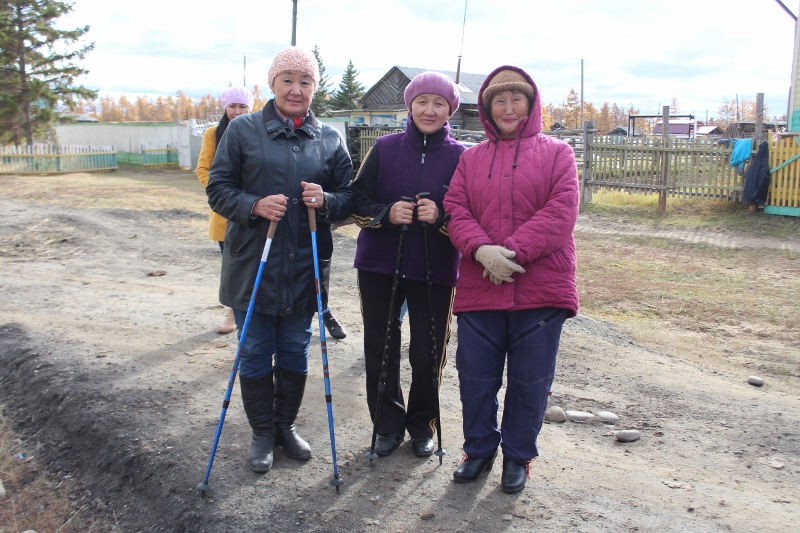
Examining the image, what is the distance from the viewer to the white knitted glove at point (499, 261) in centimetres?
314

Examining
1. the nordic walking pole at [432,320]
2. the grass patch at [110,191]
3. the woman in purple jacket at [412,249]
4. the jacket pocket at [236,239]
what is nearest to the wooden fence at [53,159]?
the grass patch at [110,191]

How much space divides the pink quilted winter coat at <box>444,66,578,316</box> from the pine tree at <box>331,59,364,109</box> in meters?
56.1

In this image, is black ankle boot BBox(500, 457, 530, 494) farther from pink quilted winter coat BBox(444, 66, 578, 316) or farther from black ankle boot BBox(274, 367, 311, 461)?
black ankle boot BBox(274, 367, 311, 461)

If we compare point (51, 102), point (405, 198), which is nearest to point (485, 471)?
point (405, 198)

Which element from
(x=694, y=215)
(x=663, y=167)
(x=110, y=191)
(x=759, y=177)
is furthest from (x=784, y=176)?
(x=110, y=191)

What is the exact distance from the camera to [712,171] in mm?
13945

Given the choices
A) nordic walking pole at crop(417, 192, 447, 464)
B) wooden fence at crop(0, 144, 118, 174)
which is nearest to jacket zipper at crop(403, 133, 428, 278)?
nordic walking pole at crop(417, 192, 447, 464)

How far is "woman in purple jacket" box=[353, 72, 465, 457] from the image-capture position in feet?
11.5

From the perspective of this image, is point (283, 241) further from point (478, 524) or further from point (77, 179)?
point (77, 179)

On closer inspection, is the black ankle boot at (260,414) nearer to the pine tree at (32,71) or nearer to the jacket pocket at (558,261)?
the jacket pocket at (558,261)

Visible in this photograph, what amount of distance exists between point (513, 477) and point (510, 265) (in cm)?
108

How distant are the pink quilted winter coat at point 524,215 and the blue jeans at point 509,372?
0.33 feet

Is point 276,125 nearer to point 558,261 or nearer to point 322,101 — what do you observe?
point 558,261

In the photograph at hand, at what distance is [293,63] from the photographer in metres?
3.43
